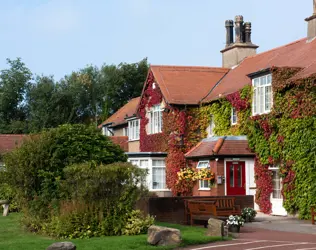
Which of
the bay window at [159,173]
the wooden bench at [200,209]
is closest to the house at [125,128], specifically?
the bay window at [159,173]

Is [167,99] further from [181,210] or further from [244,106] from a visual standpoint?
[181,210]

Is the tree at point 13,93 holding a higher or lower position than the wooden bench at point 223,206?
higher

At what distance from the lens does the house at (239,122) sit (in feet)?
86.5

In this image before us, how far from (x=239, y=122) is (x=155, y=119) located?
8752mm

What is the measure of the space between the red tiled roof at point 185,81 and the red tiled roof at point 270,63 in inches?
31.0

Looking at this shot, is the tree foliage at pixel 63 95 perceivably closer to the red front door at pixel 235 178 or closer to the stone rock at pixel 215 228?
the red front door at pixel 235 178

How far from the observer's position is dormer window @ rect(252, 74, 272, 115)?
28.9m

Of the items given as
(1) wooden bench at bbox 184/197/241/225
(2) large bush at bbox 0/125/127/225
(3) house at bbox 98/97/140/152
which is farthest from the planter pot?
(3) house at bbox 98/97/140/152

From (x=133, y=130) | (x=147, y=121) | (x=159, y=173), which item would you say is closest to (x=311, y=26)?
(x=159, y=173)

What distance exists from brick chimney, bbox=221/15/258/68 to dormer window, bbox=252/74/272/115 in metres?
10.5

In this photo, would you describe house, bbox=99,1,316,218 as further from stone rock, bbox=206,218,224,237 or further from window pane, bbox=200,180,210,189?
stone rock, bbox=206,218,224,237

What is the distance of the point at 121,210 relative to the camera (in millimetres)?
19438

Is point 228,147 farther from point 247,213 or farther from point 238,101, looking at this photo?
point 247,213

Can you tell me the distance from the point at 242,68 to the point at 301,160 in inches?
517
